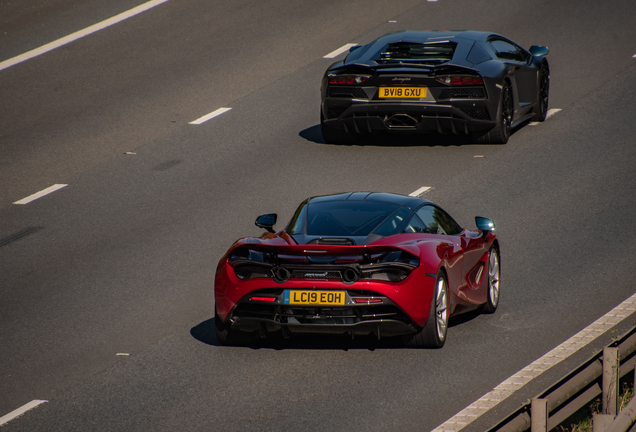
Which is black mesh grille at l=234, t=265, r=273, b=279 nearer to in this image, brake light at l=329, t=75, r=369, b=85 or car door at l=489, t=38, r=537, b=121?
brake light at l=329, t=75, r=369, b=85

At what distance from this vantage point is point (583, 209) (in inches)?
501

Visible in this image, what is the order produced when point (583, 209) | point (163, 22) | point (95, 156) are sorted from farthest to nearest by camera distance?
1. point (163, 22)
2. point (95, 156)
3. point (583, 209)

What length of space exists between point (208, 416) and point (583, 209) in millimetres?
7467

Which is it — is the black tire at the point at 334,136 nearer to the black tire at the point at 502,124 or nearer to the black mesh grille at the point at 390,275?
the black tire at the point at 502,124

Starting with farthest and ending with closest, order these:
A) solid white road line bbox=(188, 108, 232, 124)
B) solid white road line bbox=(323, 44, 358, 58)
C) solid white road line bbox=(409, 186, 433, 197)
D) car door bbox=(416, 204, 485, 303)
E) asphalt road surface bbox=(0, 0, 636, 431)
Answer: solid white road line bbox=(323, 44, 358, 58) → solid white road line bbox=(188, 108, 232, 124) → solid white road line bbox=(409, 186, 433, 197) → car door bbox=(416, 204, 485, 303) → asphalt road surface bbox=(0, 0, 636, 431)

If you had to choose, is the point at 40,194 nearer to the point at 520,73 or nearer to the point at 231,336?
the point at 231,336

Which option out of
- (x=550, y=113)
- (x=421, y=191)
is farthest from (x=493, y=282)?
(x=550, y=113)

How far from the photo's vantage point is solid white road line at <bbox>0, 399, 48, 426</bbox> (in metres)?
6.75

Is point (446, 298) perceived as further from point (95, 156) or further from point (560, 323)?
point (95, 156)

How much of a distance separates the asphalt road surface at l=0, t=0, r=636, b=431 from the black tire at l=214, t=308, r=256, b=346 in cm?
9

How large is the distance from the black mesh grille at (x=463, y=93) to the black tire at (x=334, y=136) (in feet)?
6.98

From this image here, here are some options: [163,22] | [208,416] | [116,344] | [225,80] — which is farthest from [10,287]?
[163,22]

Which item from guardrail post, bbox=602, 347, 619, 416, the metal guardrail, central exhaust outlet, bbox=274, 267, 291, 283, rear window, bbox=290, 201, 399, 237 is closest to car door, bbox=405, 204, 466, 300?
rear window, bbox=290, 201, 399, 237

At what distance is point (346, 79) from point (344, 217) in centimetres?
652
